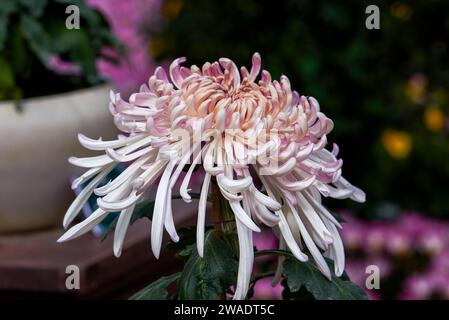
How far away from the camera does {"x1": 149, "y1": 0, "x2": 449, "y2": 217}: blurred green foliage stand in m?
2.90

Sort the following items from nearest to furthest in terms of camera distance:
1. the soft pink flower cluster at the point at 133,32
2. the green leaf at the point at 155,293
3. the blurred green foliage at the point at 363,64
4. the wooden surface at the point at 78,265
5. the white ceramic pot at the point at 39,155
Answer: the green leaf at the point at 155,293 < the wooden surface at the point at 78,265 < the white ceramic pot at the point at 39,155 < the blurred green foliage at the point at 363,64 < the soft pink flower cluster at the point at 133,32

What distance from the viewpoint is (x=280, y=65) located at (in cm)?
289

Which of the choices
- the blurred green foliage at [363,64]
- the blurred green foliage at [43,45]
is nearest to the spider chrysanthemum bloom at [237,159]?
the blurred green foliage at [43,45]

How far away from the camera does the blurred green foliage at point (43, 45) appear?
197 cm

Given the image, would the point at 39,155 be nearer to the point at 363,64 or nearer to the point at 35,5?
the point at 35,5

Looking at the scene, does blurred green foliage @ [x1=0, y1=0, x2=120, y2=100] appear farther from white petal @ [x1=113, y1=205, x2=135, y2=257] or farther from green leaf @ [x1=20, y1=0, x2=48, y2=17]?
white petal @ [x1=113, y1=205, x2=135, y2=257]

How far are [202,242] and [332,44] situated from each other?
2.19 meters

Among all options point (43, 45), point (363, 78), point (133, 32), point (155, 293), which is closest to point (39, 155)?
point (43, 45)

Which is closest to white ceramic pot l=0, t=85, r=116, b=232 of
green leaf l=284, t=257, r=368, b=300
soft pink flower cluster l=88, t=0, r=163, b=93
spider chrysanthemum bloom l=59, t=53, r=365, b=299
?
spider chrysanthemum bloom l=59, t=53, r=365, b=299

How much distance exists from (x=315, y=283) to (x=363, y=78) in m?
2.12

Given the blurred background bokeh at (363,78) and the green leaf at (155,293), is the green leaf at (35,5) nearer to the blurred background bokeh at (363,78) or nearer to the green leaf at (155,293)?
the blurred background bokeh at (363,78)

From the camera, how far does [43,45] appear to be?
1997 millimetres

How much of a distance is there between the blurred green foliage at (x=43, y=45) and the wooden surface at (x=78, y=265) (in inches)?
13.9

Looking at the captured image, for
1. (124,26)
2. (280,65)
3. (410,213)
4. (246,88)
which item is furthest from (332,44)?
(246,88)
